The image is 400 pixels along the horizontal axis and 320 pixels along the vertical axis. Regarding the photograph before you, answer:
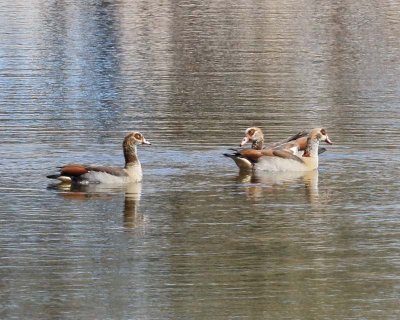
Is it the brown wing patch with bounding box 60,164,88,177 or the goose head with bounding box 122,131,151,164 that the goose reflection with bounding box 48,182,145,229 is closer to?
the brown wing patch with bounding box 60,164,88,177

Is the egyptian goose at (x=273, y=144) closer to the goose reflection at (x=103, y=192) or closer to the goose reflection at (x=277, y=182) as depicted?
the goose reflection at (x=277, y=182)

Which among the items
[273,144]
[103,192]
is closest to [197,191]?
[103,192]

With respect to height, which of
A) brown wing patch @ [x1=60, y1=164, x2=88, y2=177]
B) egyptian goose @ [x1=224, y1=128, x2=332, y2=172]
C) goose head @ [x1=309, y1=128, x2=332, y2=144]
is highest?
goose head @ [x1=309, y1=128, x2=332, y2=144]

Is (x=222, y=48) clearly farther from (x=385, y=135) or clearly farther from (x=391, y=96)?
(x=385, y=135)

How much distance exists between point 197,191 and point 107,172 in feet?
4.68

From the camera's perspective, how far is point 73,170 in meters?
21.1

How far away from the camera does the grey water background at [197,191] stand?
15.0 metres

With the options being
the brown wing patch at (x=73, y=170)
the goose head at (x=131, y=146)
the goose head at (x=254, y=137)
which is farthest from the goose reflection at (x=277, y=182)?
the brown wing patch at (x=73, y=170)

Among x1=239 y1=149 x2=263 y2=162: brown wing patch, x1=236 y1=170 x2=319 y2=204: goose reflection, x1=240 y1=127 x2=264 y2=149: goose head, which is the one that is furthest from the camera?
x1=240 y1=127 x2=264 y2=149: goose head

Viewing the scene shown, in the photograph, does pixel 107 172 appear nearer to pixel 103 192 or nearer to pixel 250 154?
pixel 103 192

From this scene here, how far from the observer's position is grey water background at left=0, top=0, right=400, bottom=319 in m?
15.0

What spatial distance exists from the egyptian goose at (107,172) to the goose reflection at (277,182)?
5.40 ft

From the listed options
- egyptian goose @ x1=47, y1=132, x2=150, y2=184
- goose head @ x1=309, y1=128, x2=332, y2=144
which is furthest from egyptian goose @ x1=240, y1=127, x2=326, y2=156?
egyptian goose @ x1=47, y1=132, x2=150, y2=184

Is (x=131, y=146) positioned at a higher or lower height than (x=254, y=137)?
higher
